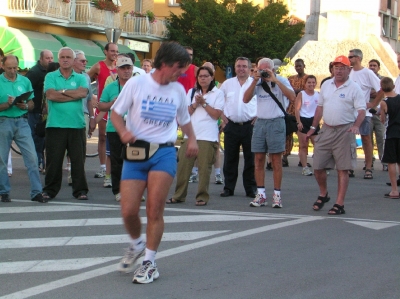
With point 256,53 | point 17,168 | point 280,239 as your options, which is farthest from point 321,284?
point 256,53

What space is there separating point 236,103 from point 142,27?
129 feet

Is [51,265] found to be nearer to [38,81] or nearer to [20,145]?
[20,145]

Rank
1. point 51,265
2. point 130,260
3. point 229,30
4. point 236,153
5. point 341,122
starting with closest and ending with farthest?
point 130,260 < point 51,265 < point 341,122 < point 236,153 < point 229,30

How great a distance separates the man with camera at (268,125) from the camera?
10844 millimetres

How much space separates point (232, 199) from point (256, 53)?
4284 centimetres

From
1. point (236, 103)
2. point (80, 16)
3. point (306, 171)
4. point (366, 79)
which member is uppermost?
point (80, 16)

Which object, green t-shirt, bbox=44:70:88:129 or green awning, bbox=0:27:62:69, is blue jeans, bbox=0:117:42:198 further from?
green awning, bbox=0:27:62:69

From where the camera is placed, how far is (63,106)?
438 inches

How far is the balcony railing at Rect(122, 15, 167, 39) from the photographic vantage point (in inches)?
1948

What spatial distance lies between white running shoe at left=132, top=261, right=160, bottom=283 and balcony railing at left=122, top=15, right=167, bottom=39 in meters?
43.2

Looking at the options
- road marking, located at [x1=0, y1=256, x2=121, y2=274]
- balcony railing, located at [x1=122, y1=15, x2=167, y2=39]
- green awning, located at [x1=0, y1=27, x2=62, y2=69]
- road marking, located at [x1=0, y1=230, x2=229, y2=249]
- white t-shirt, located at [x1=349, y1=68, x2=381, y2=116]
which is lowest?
road marking, located at [x1=0, y1=256, x2=121, y2=274]

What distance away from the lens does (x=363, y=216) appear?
1041 cm

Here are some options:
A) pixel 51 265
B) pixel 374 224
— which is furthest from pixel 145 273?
pixel 374 224

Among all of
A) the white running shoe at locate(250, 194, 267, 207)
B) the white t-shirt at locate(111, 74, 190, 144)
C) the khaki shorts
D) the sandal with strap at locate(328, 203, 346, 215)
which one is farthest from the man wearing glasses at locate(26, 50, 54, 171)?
the white t-shirt at locate(111, 74, 190, 144)
